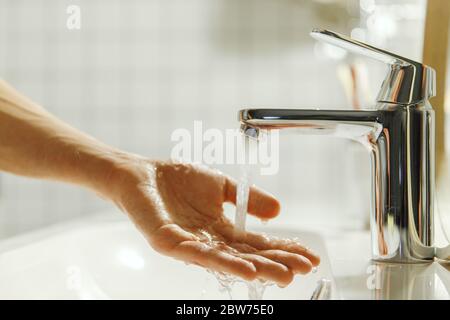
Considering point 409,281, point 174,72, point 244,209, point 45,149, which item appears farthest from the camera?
point 174,72

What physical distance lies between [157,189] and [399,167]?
0.97 feet

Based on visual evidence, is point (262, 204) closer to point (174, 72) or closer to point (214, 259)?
point (214, 259)

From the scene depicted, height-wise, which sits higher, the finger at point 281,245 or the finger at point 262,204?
the finger at point 262,204

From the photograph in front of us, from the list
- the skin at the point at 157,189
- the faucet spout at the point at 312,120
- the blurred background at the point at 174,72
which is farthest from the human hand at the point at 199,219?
the blurred background at the point at 174,72

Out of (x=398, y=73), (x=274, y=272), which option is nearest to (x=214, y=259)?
(x=274, y=272)

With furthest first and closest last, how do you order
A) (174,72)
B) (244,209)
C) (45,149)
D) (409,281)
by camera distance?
1. (174,72)
2. (45,149)
3. (244,209)
4. (409,281)

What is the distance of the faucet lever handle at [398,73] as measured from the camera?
1.87 feet

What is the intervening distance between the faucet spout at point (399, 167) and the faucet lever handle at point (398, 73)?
1cm

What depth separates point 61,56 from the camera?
149 cm

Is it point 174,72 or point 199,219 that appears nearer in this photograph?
point 199,219

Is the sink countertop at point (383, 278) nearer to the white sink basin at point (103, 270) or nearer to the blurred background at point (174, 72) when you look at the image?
the white sink basin at point (103, 270)

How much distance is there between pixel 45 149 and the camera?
79cm
